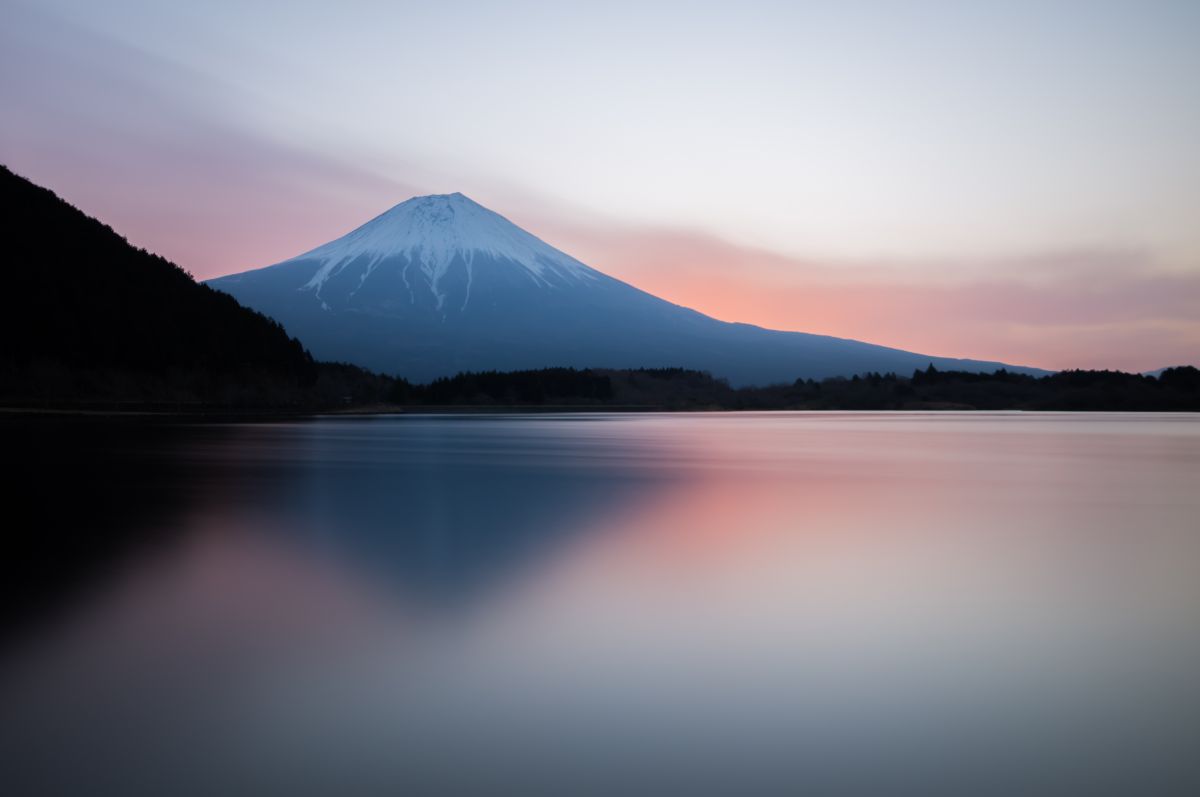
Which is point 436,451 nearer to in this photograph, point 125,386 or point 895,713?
point 895,713

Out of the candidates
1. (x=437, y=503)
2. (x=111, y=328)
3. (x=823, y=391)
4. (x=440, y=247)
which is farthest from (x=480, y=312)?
(x=437, y=503)

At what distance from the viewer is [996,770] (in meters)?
3.10

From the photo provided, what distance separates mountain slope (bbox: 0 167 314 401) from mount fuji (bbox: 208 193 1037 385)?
7571cm

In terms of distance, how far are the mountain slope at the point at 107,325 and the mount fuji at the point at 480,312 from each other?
75706 mm

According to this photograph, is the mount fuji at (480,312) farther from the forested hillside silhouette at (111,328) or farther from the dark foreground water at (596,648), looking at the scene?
the dark foreground water at (596,648)

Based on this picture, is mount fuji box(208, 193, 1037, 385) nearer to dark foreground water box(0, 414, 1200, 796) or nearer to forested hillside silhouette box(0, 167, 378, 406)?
forested hillside silhouette box(0, 167, 378, 406)

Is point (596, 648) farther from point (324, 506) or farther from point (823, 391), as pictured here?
point (823, 391)

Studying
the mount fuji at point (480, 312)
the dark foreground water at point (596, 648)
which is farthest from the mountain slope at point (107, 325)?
the mount fuji at point (480, 312)

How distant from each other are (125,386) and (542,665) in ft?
159

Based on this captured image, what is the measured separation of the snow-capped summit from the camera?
167 meters

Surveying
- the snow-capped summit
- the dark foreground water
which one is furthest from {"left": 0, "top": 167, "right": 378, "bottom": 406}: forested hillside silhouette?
the snow-capped summit

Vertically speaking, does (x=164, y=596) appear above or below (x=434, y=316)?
below

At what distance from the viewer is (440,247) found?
579 ft

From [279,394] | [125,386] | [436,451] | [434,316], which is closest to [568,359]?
[434,316]
